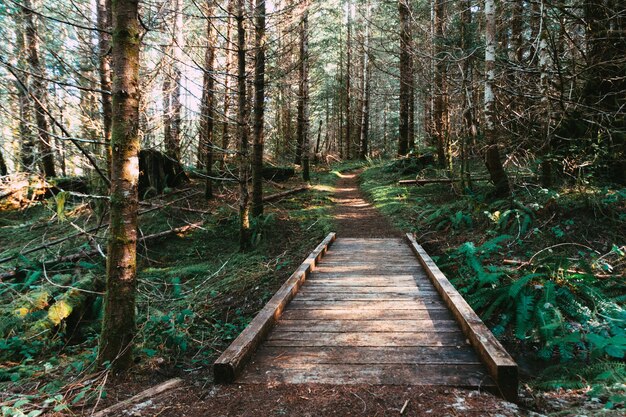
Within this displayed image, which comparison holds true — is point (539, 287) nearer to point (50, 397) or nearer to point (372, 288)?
point (372, 288)

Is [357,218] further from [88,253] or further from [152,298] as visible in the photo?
[88,253]

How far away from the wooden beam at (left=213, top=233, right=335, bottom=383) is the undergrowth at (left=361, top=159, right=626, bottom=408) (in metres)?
2.56

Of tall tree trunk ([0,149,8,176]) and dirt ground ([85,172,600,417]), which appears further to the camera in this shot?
tall tree trunk ([0,149,8,176])

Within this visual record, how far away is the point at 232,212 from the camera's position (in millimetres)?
11695

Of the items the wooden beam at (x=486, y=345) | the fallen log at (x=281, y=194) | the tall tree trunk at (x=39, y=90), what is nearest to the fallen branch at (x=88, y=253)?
the tall tree trunk at (x=39, y=90)

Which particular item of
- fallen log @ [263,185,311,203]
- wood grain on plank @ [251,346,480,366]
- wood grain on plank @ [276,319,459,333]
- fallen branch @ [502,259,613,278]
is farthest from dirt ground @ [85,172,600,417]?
fallen log @ [263,185,311,203]

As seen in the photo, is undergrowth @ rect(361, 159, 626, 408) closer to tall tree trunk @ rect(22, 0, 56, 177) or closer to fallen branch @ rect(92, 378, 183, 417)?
fallen branch @ rect(92, 378, 183, 417)

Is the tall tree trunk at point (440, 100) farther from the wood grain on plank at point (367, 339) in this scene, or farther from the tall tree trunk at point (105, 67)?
the wood grain on plank at point (367, 339)

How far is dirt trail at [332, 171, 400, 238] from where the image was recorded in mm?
10027

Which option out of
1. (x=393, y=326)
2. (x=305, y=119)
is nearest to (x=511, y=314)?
(x=393, y=326)

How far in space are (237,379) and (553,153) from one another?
822cm

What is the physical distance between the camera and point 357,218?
38.7 ft

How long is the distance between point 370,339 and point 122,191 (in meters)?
2.85

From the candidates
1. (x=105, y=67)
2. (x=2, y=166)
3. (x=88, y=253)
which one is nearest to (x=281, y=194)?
(x=88, y=253)
